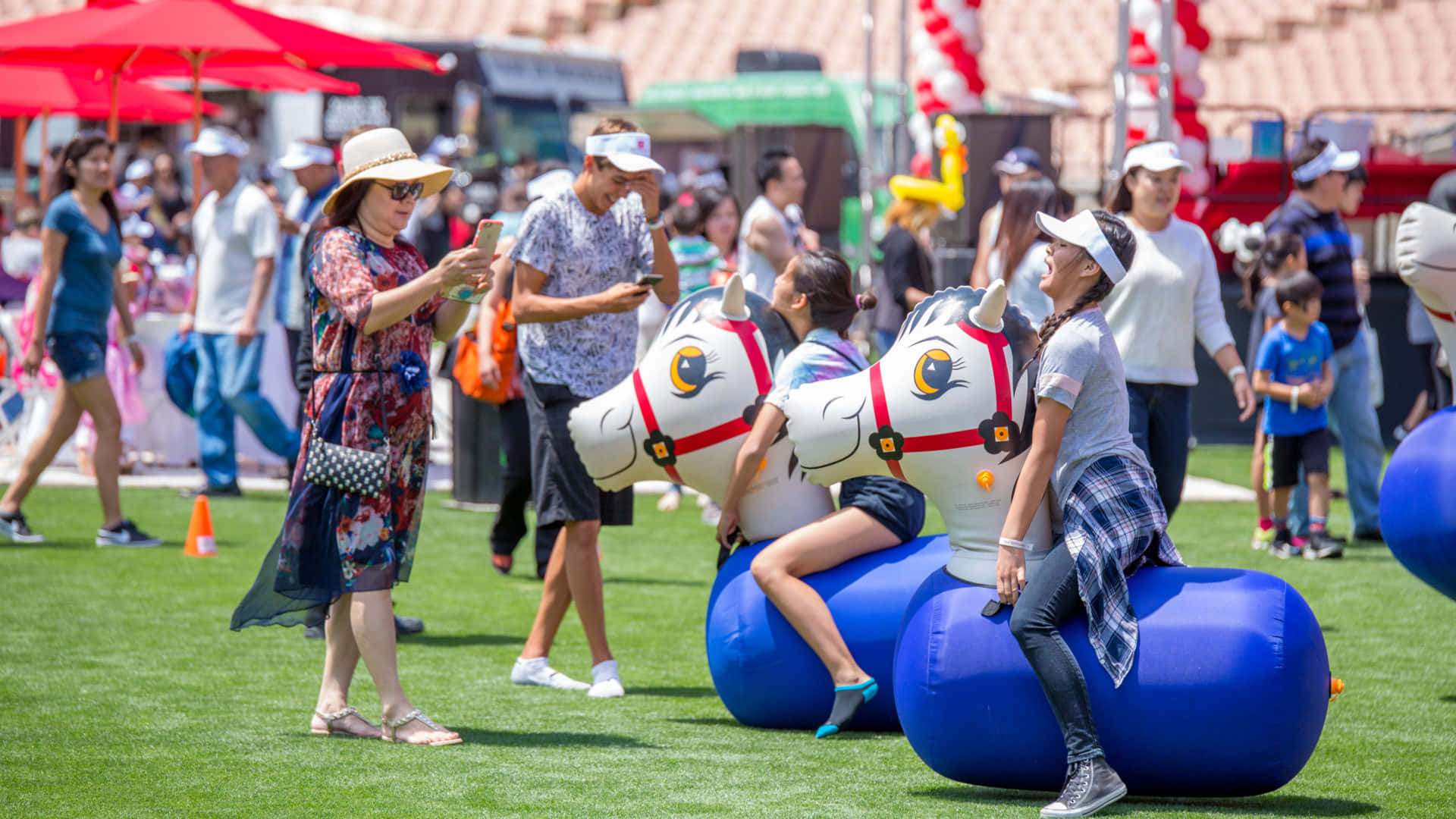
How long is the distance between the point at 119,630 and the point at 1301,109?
86.9 ft

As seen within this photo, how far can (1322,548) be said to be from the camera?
8.73 meters

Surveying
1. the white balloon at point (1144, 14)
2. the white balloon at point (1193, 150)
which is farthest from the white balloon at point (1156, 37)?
the white balloon at point (1193, 150)

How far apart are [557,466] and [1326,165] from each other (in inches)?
194

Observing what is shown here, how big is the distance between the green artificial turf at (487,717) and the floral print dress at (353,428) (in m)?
0.48

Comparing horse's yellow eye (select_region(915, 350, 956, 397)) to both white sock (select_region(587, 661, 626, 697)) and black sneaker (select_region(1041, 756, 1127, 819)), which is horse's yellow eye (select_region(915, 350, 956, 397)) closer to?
black sneaker (select_region(1041, 756, 1127, 819))

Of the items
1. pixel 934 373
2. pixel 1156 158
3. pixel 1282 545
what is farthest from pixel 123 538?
pixel 1282 545

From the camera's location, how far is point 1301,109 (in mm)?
29719

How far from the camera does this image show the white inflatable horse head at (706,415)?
521cm

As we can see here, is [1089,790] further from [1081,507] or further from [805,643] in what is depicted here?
[805,643]

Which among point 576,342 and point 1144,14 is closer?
point 576,342

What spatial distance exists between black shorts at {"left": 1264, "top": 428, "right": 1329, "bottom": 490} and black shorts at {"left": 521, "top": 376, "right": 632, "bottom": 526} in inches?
166

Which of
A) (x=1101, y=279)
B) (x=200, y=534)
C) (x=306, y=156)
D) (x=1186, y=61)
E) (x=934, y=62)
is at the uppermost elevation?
(x=934, y=62)

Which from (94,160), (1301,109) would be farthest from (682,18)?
(94,160)

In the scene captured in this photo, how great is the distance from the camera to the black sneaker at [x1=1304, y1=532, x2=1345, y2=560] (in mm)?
8703
